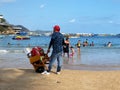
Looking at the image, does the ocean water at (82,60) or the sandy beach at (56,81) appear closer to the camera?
the sandy beach at (56,81)

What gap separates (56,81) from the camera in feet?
38.2

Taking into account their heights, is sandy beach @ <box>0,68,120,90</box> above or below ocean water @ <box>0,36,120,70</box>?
above

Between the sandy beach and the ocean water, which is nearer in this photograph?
the sandy beach

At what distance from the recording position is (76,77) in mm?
12531

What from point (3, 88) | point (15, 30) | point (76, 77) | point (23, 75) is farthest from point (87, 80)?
point (15, 30)

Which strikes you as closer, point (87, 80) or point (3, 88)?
point (3, 88)

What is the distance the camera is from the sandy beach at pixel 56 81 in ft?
35.3

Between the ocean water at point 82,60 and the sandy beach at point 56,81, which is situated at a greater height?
the sandy beach at point 56,81

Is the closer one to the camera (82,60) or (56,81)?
(56,81)

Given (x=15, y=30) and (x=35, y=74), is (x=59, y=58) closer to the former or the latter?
(x=35, y=74)

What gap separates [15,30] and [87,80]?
17185cm

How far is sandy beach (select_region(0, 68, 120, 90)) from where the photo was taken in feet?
35.3

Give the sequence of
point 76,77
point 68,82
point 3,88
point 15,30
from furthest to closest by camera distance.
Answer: point 15,30, point 76,77, point 68,82, point 3,88

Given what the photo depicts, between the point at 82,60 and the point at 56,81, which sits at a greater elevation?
the point at 56,81
